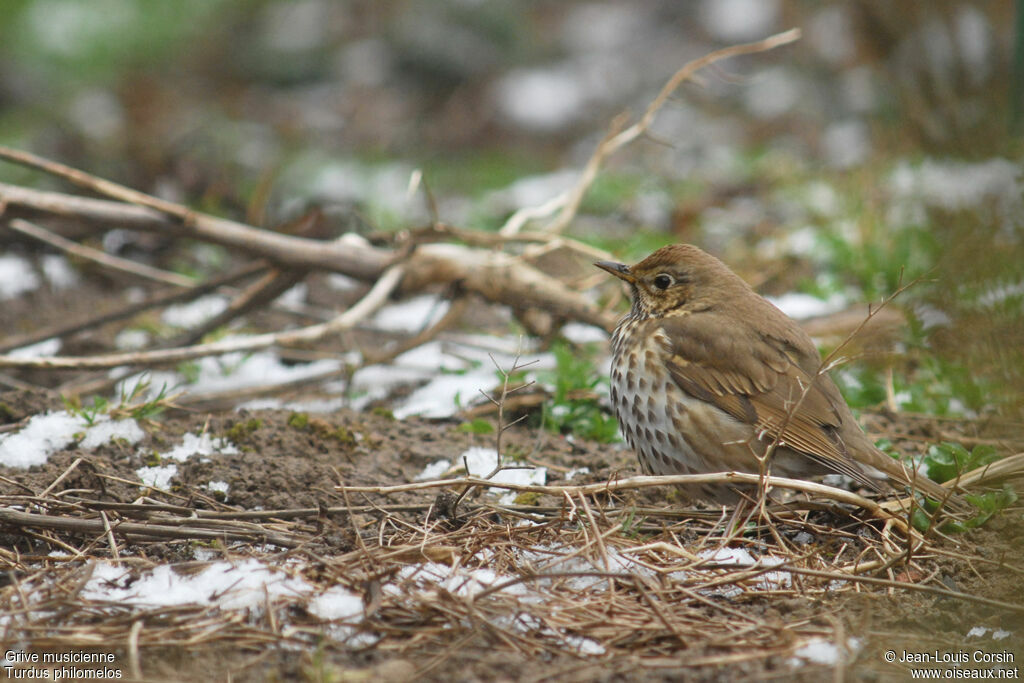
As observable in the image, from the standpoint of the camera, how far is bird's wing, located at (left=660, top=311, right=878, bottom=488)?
3018 millimetres

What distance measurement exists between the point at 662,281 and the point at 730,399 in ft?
1.83

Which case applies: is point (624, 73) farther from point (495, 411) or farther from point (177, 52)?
point (495, 411)

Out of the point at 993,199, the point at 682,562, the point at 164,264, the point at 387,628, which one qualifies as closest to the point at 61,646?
the point at 387,628

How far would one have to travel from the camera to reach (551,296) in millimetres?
4457

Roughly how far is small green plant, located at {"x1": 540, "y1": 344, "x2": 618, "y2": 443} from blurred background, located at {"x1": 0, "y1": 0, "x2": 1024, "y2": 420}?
1.08 metres

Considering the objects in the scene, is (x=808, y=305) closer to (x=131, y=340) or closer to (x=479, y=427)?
(x=479, y=427)

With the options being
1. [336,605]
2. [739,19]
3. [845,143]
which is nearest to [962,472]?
[336,605]

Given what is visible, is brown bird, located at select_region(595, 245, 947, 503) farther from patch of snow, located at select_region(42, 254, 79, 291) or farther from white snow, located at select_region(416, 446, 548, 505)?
patch of snow, located at select_region(42, 254, 79, 291)

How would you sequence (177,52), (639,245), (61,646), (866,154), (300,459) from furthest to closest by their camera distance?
(177,52) < (866,154) < (639,245) < (300,459) < (61,646)

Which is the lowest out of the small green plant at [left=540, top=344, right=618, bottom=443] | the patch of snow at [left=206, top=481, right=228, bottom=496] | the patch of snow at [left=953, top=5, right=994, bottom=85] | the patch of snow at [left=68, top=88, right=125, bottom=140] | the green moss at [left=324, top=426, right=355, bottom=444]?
the small green plant at [left=540, top=344, right=618, bottom=443]

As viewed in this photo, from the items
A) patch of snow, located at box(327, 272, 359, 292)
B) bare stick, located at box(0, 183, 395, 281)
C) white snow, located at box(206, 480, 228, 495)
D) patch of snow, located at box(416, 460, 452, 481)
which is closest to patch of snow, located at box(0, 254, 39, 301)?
bare stick, located at box(0, 183, 395, 281)

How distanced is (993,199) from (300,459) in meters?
2.13

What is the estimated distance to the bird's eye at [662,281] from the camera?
11.4 ft

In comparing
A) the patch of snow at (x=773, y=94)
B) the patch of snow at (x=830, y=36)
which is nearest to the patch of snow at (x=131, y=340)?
the patch of snow at (x=773, y=94)
